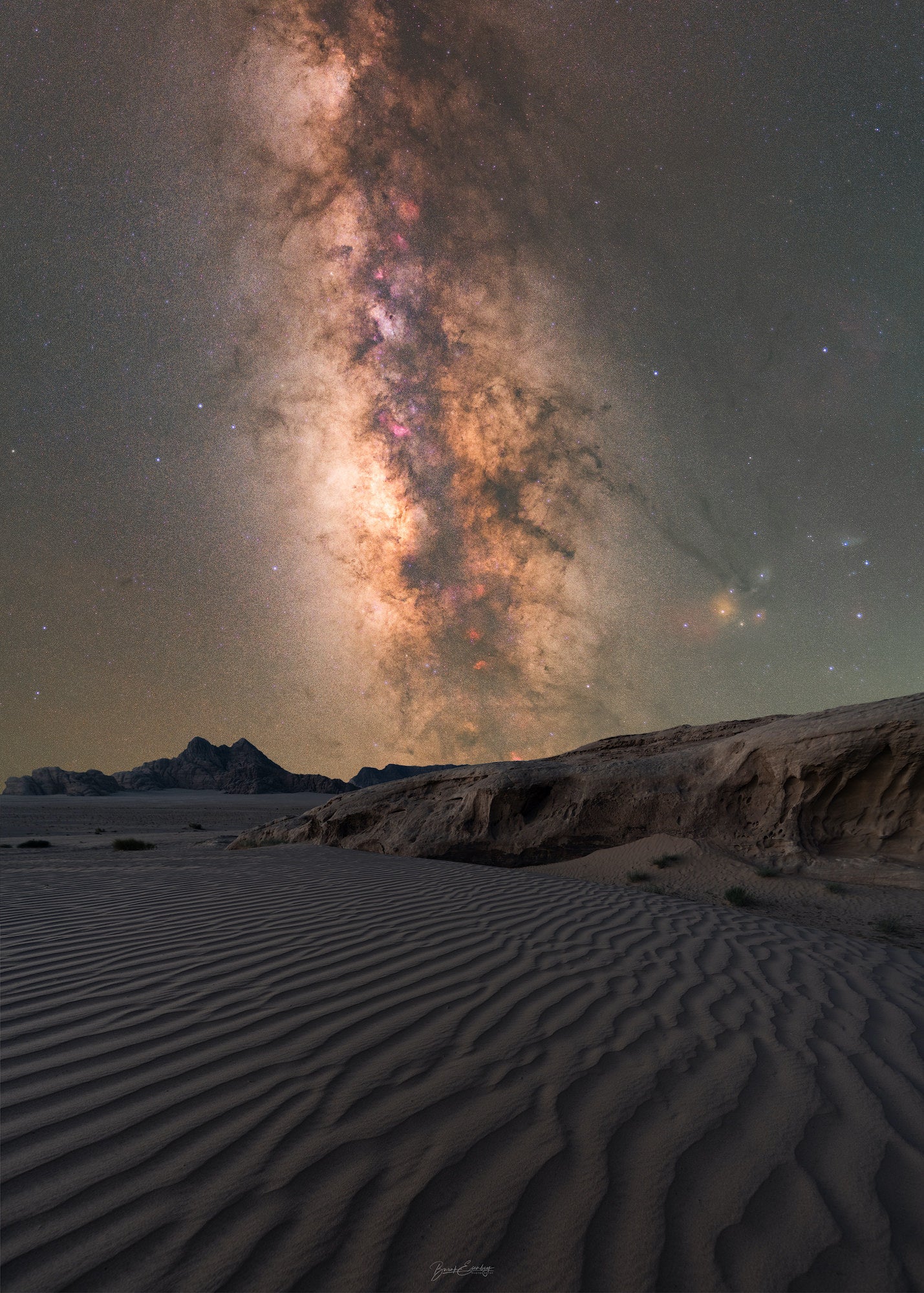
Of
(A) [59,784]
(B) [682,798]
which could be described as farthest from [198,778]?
(B) [682,798]

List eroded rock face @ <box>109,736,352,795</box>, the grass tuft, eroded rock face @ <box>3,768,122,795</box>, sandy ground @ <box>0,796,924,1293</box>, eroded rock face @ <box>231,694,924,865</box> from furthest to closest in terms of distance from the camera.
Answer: eroded rock face @ <box>109,736,352,795</box>, eroded rock face @ <box>3,768,122,795</box>, eroded rock face @ <box>231,694,924,865</box>, the grass tuft, sandy ground @ <box>0,796,924,1293</box>

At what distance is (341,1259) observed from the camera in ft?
4.31

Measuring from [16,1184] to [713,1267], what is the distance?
178 centimetres

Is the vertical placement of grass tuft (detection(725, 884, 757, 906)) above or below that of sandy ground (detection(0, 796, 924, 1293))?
below

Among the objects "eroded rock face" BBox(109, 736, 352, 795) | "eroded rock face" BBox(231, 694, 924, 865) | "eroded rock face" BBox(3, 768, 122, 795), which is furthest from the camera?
"eroded rock face" BBox(109, 736, 352, 795)

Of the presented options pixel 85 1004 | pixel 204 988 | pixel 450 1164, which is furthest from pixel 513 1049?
pixel 85 1004

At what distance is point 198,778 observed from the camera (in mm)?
81250

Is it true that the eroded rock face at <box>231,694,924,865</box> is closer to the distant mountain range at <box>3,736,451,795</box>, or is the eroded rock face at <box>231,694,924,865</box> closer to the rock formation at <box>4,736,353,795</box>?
the distant mountain range at <box>3,736,451,795</box>

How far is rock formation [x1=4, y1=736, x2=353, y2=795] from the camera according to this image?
2734 inches

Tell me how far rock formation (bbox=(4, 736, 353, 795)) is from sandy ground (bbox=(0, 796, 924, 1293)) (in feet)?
242

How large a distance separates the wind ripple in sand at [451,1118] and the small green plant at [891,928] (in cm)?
254

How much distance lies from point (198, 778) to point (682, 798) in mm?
84401

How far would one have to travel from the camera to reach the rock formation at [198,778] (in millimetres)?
69438

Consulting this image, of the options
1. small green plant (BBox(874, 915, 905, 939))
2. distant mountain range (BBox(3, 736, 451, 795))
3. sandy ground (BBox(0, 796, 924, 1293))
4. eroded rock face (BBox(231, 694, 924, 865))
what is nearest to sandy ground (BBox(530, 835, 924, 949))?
small green plant (BBox(874, 915, 905, 939))
